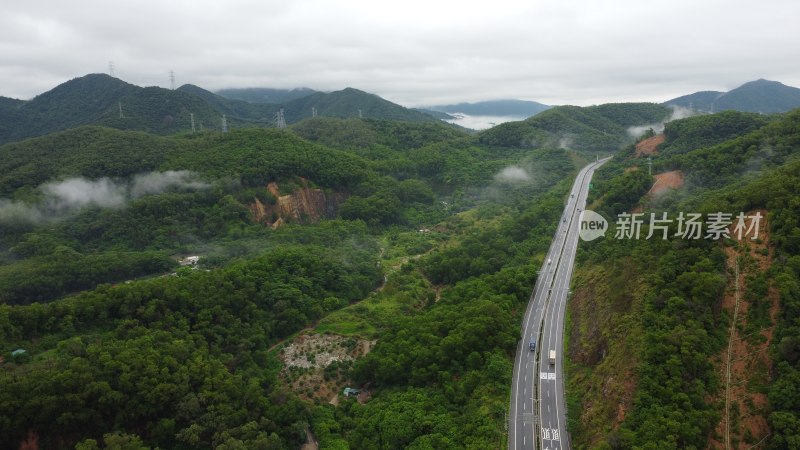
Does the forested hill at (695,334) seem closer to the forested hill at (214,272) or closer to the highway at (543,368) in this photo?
the highway at (543,368)

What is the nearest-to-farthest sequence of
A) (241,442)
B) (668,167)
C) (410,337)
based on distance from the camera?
(241,442) < (410,337) < (668,167)

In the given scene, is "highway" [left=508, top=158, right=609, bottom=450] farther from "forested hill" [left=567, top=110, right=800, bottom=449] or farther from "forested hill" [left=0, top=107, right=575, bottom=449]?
"forested hill" [left=0, top=107, right=575, bottom=449]

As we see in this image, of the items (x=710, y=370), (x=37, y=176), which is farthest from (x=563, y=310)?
(x=37, y=176)

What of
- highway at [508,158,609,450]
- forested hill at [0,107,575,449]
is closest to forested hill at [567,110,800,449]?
highway at [508,158,609,450]

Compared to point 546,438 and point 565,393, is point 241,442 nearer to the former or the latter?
point 546,438

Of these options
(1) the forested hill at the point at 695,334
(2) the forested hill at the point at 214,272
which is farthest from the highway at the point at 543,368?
(2) the forested hill at the point at 214,272

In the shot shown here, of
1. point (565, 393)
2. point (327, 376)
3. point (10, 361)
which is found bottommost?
point (327, 376)

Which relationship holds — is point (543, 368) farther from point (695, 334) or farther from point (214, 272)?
point (214, 272)

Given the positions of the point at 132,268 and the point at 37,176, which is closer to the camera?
the point at 132,268
